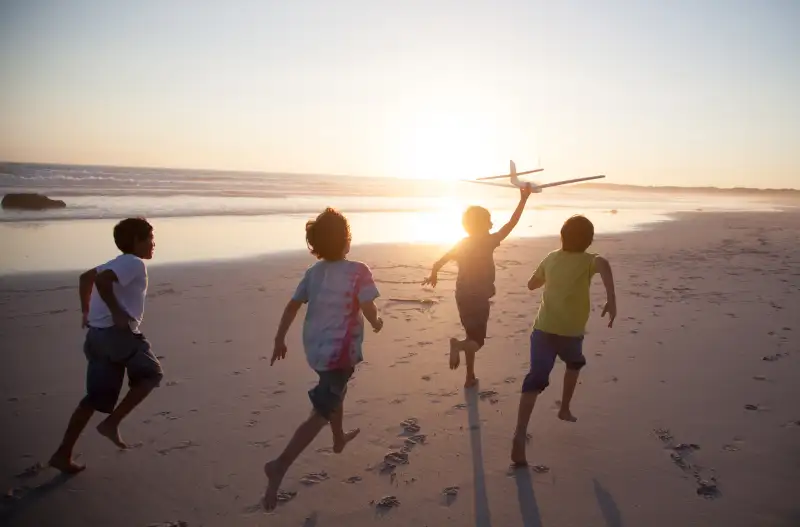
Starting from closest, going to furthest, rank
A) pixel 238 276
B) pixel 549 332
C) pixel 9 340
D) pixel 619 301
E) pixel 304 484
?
1. pixel 304 484
2. pixel 549 332
3. pixel 9 340
4. pixel 619 301
5. pixel 238 276

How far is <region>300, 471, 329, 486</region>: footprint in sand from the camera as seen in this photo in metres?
3.43

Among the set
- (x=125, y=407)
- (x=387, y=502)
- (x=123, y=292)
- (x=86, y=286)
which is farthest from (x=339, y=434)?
(x=86, y=286)

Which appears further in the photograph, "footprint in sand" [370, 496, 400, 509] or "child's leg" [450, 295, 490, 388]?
"child's leg" [450, 295, 490, 388]

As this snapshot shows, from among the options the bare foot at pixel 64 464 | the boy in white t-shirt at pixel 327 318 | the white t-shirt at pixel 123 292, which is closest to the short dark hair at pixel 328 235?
the boy in white t-shirt at pixel 327 318

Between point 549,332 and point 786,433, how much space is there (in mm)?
2156

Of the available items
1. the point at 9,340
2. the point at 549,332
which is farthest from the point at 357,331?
the point at 9,340

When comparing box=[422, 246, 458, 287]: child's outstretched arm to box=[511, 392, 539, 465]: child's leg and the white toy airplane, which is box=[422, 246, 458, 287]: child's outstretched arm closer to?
the white toy airplane

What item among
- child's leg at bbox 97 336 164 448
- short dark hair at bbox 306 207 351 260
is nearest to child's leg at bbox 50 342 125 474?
child's leg at bbox 97 336 164 448

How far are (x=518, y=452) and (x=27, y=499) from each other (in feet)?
10.9

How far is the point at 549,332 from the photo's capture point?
3.73 m

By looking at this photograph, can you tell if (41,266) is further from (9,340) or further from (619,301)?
(619,301)

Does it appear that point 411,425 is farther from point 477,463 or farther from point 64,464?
point 64,464

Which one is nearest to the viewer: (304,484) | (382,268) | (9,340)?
(304,484)

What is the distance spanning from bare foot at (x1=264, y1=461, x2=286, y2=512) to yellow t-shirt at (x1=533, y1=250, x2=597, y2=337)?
213 cm
